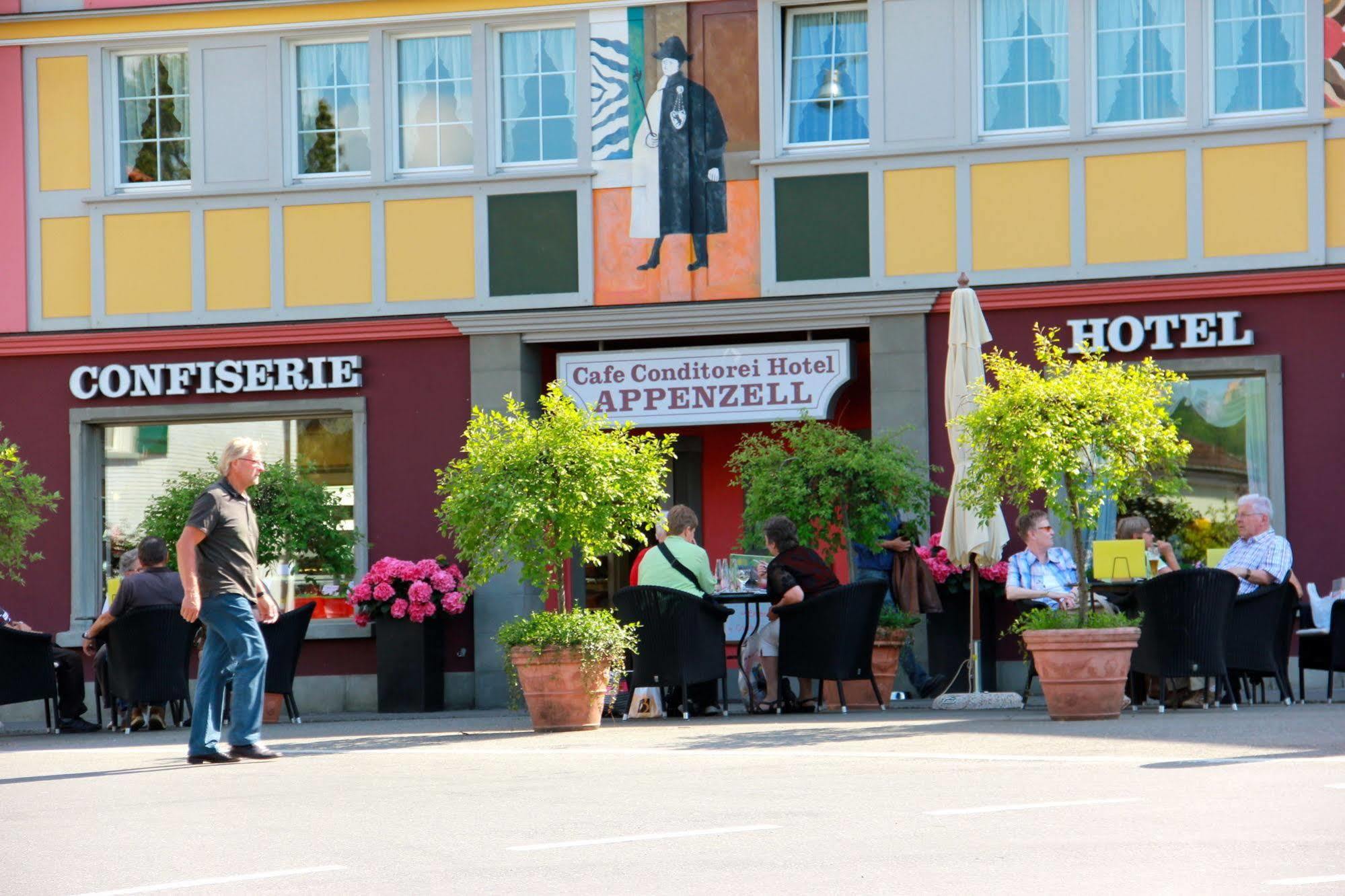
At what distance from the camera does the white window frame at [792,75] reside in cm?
1686

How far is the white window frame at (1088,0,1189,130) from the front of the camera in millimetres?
16203

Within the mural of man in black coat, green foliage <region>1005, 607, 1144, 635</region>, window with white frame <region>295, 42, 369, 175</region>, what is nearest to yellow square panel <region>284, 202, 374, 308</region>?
window with white frame <region>295, 42, 369, 175</region>

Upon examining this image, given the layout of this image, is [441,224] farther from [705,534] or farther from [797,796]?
[797,796]

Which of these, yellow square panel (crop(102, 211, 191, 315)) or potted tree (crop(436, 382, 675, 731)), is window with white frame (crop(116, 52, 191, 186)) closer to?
yellow square panel (crop(102, 211, 191, 315))

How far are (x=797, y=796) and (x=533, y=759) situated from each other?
259cm

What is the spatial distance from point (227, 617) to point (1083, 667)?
4.77 meters

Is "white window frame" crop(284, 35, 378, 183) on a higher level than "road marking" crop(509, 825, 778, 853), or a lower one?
higher

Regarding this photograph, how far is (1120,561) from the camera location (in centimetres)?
1318

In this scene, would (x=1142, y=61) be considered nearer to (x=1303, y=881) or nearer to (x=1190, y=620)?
(x=1190, y=620)

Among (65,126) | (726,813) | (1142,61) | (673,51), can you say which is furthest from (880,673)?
(65,126)

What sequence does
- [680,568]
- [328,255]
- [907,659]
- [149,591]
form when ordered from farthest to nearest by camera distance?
[328,255]
[907,659]
[149,591]
[680,568]

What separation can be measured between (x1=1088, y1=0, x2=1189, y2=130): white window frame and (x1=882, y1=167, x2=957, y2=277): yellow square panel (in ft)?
4.02

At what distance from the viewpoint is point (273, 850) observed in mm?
6977

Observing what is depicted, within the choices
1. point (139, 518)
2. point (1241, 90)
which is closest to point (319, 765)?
point (139, 518)
